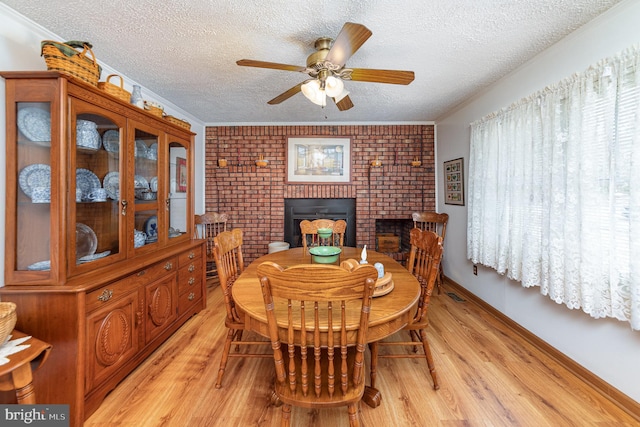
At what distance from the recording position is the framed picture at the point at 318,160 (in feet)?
13.0

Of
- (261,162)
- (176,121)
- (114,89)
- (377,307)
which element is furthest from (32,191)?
(261,162)

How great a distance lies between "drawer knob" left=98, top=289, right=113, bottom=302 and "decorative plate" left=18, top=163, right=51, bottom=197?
66cm

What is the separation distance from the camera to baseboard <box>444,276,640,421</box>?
1484 mm

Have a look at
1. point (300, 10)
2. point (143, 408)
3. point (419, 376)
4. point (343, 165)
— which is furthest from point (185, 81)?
point (419, 376)

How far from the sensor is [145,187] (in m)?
2.12

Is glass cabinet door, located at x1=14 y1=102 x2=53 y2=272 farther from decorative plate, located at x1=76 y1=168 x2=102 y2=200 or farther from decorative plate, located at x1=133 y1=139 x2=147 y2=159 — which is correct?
decorative plate, located at x1=133 y1=139 x2=147 y2=159

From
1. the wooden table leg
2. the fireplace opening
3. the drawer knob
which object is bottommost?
the wooden table leg

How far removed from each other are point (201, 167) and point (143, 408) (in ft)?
10.5

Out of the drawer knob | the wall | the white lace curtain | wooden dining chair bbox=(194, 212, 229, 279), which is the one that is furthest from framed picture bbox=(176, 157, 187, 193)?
the wall

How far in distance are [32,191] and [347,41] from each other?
1904 mm

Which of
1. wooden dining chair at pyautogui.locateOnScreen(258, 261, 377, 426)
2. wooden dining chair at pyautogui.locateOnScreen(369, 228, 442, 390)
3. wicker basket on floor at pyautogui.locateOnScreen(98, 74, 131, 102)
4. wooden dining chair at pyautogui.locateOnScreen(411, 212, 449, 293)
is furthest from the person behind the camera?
wooden dining chair at pyautogui.locateOnScreen(411, 212, 449, 293)

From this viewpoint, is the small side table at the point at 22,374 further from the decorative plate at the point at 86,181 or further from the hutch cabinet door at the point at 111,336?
the decorative plate at the point at 86,181

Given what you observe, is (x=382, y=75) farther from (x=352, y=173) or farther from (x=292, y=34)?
(x=352, y=173)

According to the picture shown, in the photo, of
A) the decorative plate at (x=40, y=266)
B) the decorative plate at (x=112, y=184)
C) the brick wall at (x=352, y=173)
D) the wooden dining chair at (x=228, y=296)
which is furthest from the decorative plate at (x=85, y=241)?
the brick wall at (x=352, y=173)
